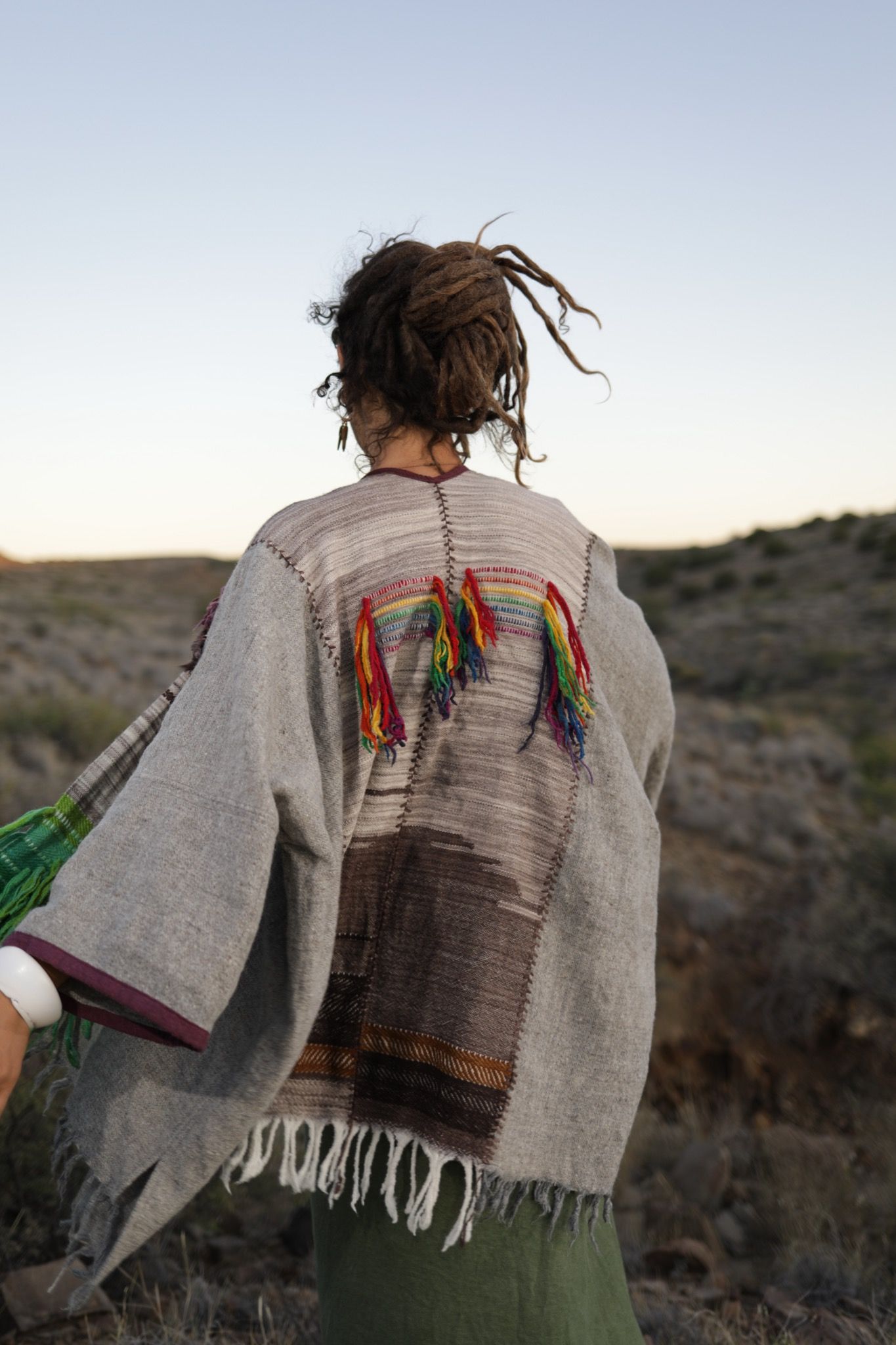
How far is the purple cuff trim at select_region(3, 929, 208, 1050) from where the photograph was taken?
1440mm

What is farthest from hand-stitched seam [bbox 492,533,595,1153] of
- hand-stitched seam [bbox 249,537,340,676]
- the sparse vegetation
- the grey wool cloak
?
the sparse vegetation

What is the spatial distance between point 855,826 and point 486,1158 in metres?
8.33

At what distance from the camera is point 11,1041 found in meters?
1.38

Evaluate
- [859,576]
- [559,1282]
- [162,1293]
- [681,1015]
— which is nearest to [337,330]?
[559,1282]

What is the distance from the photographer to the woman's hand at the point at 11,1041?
136cm

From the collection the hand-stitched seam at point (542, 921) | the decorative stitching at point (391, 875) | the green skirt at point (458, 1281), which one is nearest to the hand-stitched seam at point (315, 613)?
the decorative stitching at point (391, 875)

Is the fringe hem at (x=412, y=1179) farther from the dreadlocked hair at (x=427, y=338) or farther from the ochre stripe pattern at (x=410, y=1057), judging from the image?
the dreadlocked hair at (x=427, y=338)

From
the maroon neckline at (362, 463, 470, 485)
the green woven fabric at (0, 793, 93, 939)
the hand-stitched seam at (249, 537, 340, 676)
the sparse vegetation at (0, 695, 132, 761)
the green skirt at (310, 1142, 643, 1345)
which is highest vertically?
the sparse vegetation at (0, 695, 132, 761)

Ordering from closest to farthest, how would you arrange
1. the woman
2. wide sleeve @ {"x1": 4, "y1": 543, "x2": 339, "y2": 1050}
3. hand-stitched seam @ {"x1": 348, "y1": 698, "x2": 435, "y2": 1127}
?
wide sleeve @ {"x1": 4, "y1": 543, "x2": 339, "y2": 1050} → the woman → hand-stitched seam @ {"x1": 348, "y1": 698, "x2": 435, "y2": 1127}

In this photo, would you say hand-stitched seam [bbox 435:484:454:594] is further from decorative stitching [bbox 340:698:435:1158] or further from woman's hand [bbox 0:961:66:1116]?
woman's hand [bbox 0:961:66:1116]

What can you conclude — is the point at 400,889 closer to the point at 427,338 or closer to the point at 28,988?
the point at 28,988

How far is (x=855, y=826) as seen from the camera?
368 inches

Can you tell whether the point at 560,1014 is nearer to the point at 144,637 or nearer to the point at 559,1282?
the point at 559,1282

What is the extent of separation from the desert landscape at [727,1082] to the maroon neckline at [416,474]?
0.45 meters
